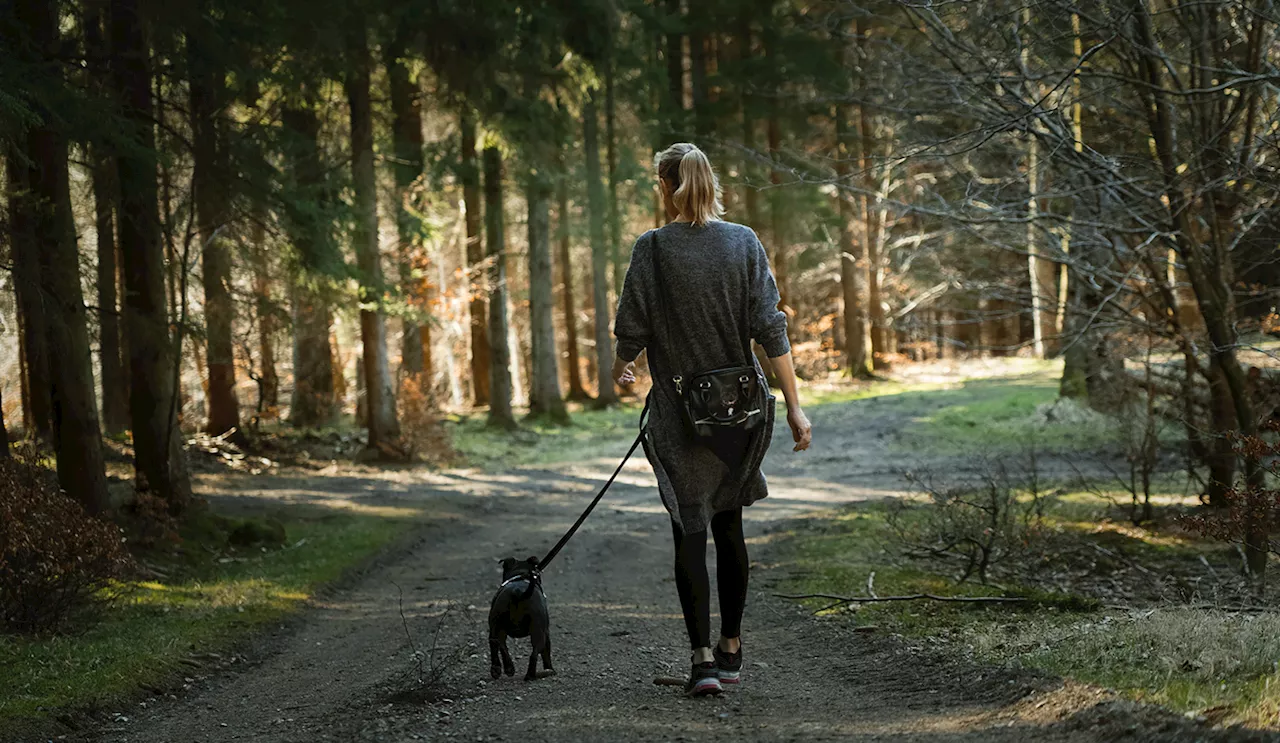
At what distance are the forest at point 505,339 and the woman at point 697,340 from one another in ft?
2.67

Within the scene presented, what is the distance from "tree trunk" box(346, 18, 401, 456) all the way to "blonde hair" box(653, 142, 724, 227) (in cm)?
1172

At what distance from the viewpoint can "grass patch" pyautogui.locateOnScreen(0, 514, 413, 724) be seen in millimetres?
6035

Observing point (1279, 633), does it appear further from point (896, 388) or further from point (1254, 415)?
point (896, 388)

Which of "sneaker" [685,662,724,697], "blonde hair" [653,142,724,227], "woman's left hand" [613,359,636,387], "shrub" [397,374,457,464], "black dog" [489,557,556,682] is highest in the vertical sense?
"blonde hair" [653,142,724,227]

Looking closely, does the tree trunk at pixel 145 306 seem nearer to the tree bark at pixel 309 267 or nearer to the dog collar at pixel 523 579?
the tree bark at pixel 309 267

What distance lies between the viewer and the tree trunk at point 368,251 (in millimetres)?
16891

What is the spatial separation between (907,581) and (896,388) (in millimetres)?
23506

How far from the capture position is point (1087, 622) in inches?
233

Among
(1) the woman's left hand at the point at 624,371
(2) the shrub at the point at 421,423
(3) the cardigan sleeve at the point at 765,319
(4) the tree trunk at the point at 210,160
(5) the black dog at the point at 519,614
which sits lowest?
(5) the black dog at the point at 519,614

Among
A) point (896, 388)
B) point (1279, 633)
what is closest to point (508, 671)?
point (1279, 633)

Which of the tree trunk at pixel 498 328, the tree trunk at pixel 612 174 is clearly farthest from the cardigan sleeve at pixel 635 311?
the tree trunk at pixel 612 174

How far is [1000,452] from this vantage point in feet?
58.0

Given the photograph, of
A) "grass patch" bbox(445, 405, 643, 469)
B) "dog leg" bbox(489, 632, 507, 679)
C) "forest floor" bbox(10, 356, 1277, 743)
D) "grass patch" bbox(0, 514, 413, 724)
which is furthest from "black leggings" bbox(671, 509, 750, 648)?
"grass patch" bbox(445, 405, 643, 469)

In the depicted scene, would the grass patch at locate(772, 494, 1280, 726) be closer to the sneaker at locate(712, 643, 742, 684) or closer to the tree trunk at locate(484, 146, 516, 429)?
the sneaker at locate(712, 643, 742, 684)
